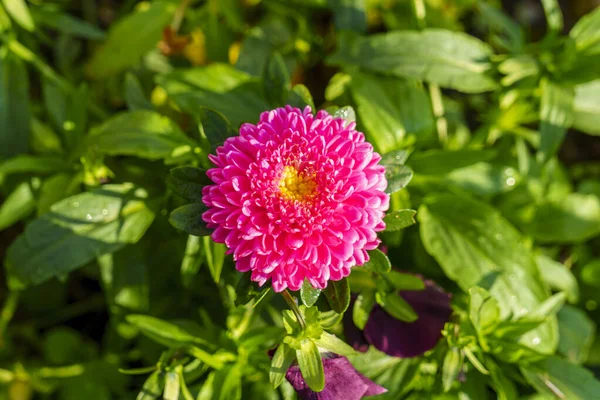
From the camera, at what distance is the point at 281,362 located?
1.00 metres

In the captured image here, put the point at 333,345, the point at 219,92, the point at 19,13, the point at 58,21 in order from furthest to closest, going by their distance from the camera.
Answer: the point at 58,21
the point at 19,13
the point at 219,92
the point at 333,345

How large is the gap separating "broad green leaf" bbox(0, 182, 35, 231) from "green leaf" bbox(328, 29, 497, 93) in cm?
81

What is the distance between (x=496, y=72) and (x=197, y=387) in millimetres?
1058

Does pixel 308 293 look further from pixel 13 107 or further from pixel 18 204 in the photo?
pixel 13 107

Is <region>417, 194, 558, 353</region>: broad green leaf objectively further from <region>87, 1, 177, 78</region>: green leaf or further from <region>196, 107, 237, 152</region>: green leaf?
<region>87, 1, 177, 78</region>: green leaf

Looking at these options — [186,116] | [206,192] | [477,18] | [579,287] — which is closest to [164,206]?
[206,192]

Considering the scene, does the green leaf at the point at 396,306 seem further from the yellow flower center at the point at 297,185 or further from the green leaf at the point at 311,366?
the yellow flower center at the point at 297,185

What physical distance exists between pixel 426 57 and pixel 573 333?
32.0 inches

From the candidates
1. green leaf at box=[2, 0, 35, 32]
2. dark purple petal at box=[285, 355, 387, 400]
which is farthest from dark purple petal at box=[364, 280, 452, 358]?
green leaf at box=[2, 0, 35, 32]

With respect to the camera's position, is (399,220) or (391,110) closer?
(399,220)

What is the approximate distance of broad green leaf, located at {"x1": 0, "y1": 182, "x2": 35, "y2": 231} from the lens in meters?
1.39

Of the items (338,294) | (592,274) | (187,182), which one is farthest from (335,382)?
(592,274)

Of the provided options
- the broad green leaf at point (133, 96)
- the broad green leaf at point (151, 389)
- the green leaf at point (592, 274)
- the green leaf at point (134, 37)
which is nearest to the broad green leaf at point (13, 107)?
the green leaf at point (134, 37)

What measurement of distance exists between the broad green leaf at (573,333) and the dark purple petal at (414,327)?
459 millimetres
